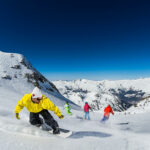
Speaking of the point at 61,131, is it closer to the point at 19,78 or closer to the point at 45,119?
the point at 45,119

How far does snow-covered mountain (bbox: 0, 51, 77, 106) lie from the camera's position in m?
35.1

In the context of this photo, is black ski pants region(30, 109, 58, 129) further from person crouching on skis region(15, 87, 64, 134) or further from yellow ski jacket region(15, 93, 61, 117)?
yellow ski jacket region(15, 93, 61, 117)

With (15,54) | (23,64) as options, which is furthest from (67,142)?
(15,54)

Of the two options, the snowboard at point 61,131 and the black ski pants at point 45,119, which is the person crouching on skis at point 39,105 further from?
the snowboard at point 61,131

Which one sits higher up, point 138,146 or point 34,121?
point 34,121

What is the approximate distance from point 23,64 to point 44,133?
163 feet

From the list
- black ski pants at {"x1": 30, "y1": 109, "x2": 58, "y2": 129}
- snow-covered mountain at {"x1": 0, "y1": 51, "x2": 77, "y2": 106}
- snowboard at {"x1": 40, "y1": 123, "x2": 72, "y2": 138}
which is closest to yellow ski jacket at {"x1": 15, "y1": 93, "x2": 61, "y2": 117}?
black ski pants at {"x1": 30, "y1": 109, "x2": 58, "y2": 129}

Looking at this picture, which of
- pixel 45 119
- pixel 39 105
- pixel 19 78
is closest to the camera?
pixel 39 105

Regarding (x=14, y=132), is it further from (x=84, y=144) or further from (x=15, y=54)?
(x=15, y=54)

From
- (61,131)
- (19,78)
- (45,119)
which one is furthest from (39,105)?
(19,78)

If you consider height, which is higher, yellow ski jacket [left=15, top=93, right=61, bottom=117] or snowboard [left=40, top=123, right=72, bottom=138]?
yellow ski jacket [left=15, top=93, right=61, bottom=117]

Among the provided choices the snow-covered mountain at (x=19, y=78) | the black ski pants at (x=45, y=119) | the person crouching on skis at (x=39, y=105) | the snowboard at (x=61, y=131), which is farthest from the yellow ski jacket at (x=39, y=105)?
the snow-covered mountain at (x=19, y=78)

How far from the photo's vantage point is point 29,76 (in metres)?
44.2

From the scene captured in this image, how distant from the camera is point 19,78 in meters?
41.0
